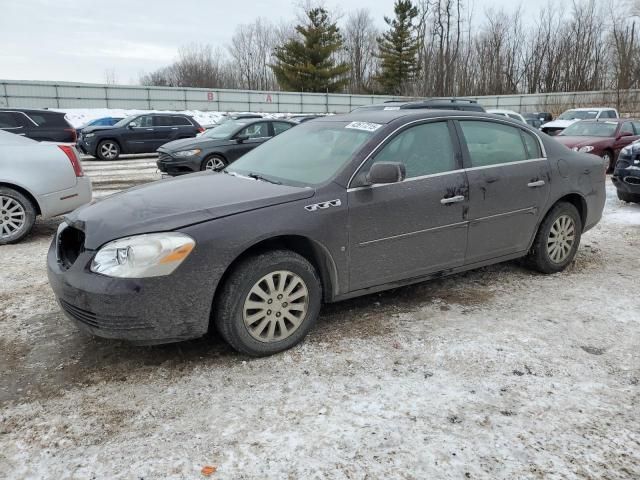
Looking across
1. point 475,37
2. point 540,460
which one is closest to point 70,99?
point 540,460

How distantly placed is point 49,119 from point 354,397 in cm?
1511

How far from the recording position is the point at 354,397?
9.49 ft

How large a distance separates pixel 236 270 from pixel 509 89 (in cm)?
5762

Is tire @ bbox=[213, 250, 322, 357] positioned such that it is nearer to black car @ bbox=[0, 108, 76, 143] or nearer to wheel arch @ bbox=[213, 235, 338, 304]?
wheel arch @ bbox=[213, 235, 338, 304]

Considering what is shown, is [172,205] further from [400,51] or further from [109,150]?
[400,51]

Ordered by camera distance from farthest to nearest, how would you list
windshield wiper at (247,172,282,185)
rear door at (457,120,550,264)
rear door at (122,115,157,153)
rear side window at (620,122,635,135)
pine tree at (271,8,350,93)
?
pine tree at (271,8,350,93) < rear door at (122,115,157,153) < rear side window at (620,122,635,135) < rear door at (457,120,550,264) < windshield wiper at (247,172,282,185)

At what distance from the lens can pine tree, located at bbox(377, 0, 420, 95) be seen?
5569 centimetres

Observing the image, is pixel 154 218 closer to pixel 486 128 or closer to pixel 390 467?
pixel 390 467

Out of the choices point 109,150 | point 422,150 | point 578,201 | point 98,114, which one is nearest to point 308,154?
point 422,150

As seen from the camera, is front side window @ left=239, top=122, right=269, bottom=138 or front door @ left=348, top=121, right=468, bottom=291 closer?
front door @ left=348, top=121, right=468, bottom=291

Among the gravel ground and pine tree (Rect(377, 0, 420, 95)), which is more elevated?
pine tree (Rect(377, 0, 420, 95))

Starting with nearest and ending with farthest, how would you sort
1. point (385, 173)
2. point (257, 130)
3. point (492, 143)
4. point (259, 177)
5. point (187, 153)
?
1. point (385, 173)
2. point (259, 177)
3. point (492, 143)
4. point (187, 153)
5. point (257, 130)

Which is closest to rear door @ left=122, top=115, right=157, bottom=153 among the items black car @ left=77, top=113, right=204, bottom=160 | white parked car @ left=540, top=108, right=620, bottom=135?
black car @ left=77, top=113, right=204, bottom=160

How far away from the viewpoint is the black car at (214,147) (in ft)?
37.6
